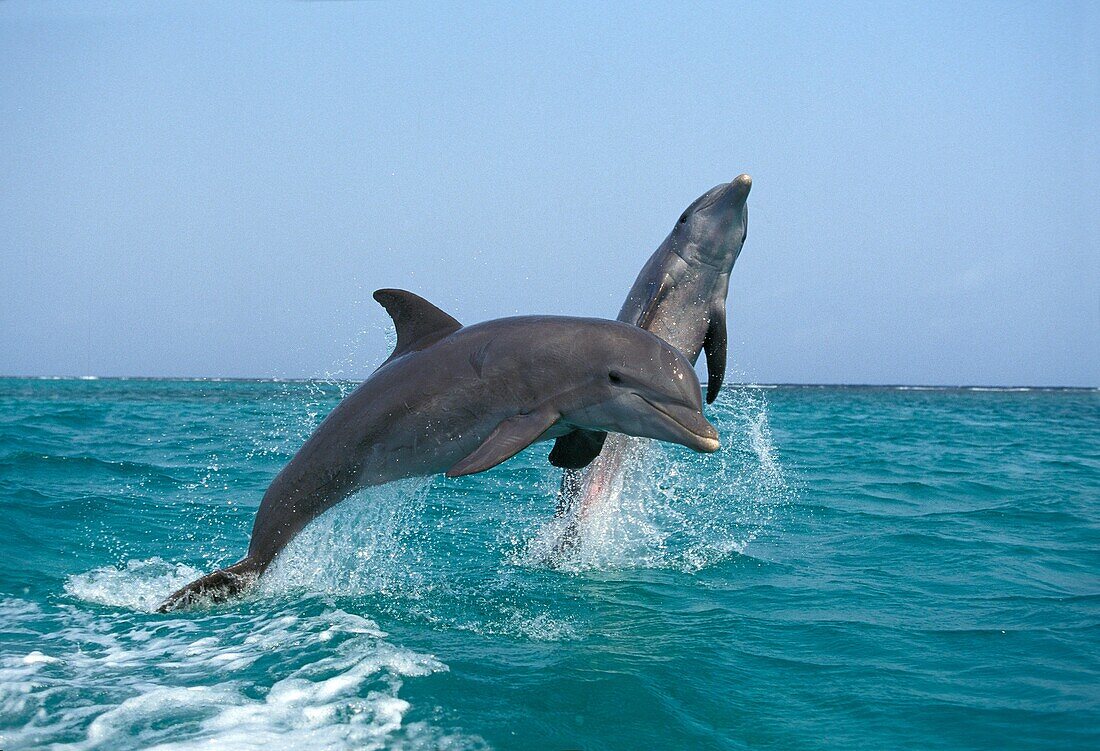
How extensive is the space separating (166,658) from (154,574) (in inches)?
107

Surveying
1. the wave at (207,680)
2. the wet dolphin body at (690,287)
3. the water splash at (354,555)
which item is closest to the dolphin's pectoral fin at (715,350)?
the wet dolphin body at (690,287)

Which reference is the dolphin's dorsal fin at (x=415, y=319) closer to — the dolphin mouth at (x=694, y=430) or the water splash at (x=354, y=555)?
the water splash at (x=354, y=555)

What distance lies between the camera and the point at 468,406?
6.21 m

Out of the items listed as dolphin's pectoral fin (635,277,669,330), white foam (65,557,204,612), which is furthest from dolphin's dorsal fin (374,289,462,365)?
dolphin's pectoral fin (635,277,669,330)

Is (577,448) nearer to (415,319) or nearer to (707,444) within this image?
(707,444)

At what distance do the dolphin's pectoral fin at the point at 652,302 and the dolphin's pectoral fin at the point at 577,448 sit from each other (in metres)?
2.46

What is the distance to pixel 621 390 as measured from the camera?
5996 millimetres

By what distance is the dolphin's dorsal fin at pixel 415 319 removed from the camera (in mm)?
6629

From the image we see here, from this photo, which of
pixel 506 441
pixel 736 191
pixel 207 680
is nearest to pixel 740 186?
pixel 736 191

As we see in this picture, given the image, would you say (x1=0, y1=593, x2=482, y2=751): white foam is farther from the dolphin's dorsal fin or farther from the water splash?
the dolphin's dorsal fin

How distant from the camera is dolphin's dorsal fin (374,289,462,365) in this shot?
6.63 metres

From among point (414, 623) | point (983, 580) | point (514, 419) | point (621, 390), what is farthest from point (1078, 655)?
point (414, 623)

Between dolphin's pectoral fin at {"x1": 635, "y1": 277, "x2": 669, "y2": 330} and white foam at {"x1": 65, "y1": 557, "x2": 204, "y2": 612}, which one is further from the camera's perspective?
dolphin's pectoral fin at {"x1": 635, "y1": 277, "x2": 669, "y2": 330}

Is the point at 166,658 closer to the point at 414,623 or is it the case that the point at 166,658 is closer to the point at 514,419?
the point at 414,623
